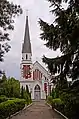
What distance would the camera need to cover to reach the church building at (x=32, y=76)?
262 feet

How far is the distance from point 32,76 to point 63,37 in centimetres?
6941

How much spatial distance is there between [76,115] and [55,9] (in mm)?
5123

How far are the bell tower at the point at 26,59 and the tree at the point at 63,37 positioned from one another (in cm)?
6681

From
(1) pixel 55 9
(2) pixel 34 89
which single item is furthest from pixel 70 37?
(2) pixel 34 89

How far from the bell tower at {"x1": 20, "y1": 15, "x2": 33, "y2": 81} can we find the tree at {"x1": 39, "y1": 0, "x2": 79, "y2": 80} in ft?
219

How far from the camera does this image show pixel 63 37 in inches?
502

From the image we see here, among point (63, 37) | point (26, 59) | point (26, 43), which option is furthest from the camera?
point (26, 59)

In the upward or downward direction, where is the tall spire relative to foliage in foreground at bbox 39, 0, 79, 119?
upward

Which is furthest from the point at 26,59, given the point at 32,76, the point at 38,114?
the point at 38,114

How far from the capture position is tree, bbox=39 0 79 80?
12.4 meters

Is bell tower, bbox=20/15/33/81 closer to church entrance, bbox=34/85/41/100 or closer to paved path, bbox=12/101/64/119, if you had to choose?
church entrance, bbox=34/85/41/100

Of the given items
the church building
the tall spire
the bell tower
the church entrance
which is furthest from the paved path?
the tall spire

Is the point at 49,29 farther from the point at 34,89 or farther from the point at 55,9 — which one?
the point at 34,89

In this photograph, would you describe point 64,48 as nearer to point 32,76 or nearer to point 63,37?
point 63,37
